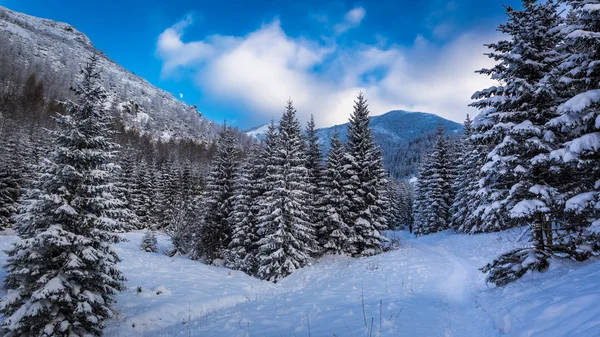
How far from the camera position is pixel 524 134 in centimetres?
841

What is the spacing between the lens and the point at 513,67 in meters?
9.21

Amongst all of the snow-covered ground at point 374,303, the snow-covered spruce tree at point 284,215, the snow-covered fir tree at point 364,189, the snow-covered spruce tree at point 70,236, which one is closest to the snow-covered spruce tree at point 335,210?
the snow-covered fir tree at point 364,189

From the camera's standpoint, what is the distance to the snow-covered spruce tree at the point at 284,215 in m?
21.0

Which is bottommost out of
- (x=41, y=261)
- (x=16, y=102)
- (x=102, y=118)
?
(x=41, y=261)

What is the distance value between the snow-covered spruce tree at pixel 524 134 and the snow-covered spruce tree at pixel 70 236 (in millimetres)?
13414

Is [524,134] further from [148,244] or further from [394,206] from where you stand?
[394,206]

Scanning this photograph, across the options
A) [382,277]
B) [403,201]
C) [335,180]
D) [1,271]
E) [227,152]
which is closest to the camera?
[382,277]

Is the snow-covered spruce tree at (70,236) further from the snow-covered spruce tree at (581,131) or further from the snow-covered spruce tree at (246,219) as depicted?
the snow-covered spruce tree at (581,131)

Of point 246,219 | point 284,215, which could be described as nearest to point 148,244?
point 246,219

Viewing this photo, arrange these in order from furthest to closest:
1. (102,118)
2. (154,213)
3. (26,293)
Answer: (154,213) → (102,118) → (26,293)

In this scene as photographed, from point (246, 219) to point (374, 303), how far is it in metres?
16.8

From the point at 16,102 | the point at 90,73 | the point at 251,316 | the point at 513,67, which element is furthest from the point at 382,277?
the point at 16,102

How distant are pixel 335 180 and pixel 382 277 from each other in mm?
11705

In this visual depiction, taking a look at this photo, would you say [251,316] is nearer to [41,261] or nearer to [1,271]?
[41,261]
